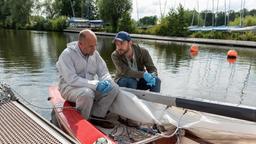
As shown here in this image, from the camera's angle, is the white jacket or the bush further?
the bush

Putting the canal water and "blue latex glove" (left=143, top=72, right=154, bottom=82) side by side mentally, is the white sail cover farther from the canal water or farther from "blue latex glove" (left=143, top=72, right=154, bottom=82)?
the canal water

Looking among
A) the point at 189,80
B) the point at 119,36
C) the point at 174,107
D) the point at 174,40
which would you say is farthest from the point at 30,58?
the point at 174,40

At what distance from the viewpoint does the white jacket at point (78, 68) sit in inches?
191

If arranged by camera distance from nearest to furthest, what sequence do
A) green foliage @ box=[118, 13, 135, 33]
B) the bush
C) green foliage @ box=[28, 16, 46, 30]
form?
green foliage @ box=[118, 13, 135, 33] < the bush < green foliage @ box=[28, 16, 46, 30]

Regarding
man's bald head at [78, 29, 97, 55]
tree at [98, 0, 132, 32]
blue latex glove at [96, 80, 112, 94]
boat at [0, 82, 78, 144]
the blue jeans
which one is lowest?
boat at [0, 82, 78, 144]

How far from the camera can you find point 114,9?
46781 mm

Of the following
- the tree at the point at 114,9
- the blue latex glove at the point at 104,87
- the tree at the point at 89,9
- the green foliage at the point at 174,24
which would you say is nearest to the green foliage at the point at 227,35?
the green foliage at the point at 174,24

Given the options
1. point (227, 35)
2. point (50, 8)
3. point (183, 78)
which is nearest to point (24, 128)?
point (183, 78)

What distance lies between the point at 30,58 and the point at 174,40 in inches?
684

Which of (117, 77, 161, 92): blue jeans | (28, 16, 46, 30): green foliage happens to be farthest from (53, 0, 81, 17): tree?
(117, 77, 161, 92): blue jeans

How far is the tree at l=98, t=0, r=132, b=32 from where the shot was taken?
4662 cm

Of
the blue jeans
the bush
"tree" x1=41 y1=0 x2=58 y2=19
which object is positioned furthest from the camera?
"tree" x1=41 y1=0 x2=58 y2=19

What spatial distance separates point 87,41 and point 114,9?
→ 42646mm

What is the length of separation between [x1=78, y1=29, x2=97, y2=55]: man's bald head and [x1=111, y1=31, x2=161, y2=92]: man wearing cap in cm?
66
